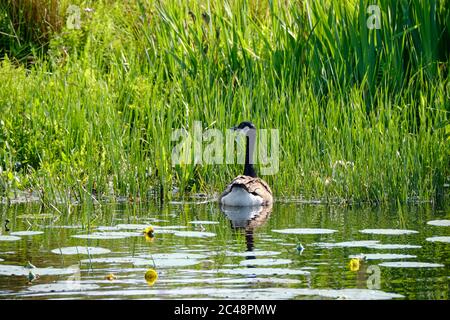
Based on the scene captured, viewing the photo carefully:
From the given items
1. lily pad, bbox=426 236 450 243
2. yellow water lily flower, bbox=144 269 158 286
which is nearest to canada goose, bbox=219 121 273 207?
lily pad, bbox=426 236 450 243

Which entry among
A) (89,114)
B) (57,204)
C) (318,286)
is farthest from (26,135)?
(318,286)

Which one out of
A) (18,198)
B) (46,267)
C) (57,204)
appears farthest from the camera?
(18,198)

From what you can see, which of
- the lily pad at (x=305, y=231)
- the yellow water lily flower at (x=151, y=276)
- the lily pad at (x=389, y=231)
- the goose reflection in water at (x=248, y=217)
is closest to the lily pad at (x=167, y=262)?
the yellow water lily flower at (x=151, y=276)

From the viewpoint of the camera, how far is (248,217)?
33.1 ft

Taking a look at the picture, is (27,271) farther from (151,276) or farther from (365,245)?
(365,245)

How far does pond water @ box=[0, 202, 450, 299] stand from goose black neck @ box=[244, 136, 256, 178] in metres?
0.99

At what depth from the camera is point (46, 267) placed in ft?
24.2

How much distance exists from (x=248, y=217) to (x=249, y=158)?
4.71 ft

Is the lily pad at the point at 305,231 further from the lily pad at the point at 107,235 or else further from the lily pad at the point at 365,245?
the lily pad at the point at 107,235

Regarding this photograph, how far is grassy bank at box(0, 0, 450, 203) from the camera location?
10.8 metres

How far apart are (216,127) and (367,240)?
3.66 m

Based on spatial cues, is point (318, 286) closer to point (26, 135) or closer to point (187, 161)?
point (187, 161)
